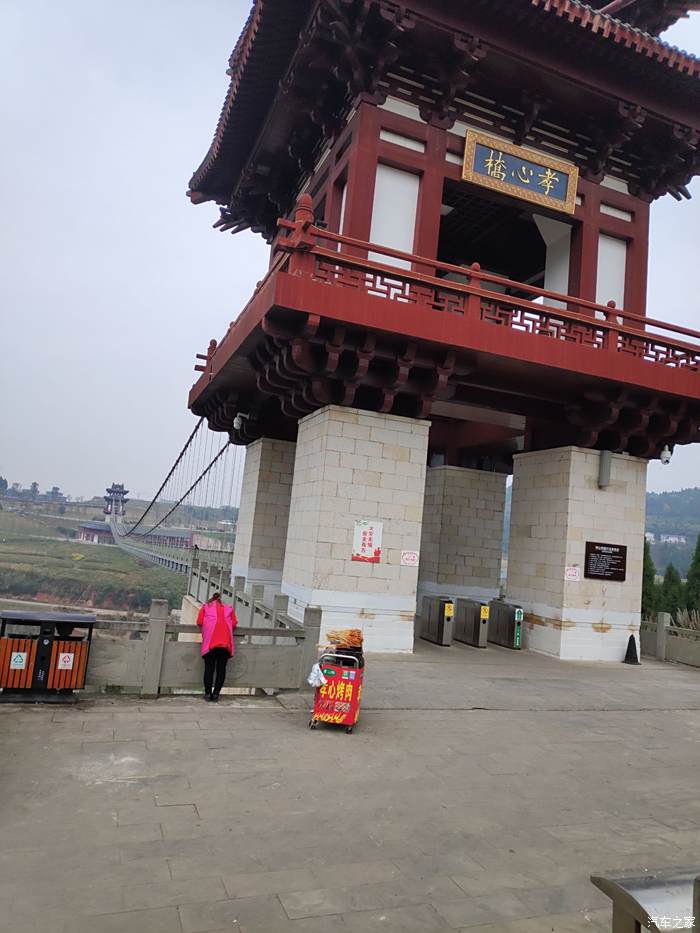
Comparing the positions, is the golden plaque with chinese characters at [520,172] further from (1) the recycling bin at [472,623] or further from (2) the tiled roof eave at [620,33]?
(1) the recycling bin at [472,623]

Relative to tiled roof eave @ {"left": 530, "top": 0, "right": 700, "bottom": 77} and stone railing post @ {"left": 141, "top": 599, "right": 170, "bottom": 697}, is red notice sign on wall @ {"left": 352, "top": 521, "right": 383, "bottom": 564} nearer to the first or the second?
stone railing post @ {"left": 141, "top": 599, "right": 170, "bottom": 697}

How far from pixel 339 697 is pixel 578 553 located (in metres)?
8.35

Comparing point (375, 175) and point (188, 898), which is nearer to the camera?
point (188, 898)

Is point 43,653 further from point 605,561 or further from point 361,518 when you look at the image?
point 605,561

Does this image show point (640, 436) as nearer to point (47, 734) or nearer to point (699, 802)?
point (699, 802)

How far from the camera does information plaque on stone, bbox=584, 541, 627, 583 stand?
14133 mm

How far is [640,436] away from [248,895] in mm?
13326

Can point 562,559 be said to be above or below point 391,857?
above

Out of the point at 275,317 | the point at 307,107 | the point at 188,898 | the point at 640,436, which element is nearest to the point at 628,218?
the point at 640,436

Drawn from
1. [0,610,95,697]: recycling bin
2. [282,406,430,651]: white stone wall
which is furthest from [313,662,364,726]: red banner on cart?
[282,406,430,651]: white stone wall

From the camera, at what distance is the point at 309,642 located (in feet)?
29.1

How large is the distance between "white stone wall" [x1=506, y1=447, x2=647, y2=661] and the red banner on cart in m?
7.79

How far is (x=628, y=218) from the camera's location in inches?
610

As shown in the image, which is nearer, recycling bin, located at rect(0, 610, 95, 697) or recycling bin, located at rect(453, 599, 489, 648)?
recycling bin, located at rect(0, 610, 95, 697)
